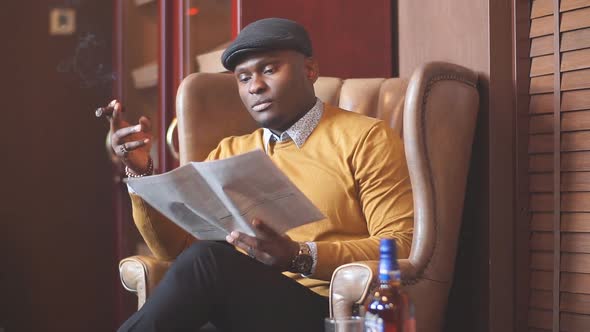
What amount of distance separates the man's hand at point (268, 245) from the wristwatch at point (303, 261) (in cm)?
1

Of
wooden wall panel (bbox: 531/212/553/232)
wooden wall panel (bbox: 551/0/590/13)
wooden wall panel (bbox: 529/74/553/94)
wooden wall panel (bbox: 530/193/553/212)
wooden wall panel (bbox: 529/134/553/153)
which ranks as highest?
wooden wall panel (bbox: 551/0/590/13)

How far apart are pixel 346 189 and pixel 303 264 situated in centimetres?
26

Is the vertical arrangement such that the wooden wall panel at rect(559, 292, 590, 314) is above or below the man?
below

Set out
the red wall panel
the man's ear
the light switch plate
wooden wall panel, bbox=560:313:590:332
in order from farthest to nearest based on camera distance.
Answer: the light switch plate
the red wall panel
the man's ear
wooden wall panel, bbox=560:313:590:332

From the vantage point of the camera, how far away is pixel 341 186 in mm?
1802

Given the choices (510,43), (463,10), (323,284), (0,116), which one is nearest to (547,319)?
(323,284)

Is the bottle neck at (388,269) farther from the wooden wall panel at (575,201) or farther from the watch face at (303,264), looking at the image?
the wooden wall panel at (575,201)

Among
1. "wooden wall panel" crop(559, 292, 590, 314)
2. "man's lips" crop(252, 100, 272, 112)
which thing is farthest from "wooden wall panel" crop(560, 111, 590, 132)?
"man's lips" crop(252, 100, 272, 112)

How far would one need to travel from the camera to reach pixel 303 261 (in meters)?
1.59

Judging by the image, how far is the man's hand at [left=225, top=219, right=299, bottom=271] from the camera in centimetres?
151

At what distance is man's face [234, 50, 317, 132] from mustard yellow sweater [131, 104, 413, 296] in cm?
8

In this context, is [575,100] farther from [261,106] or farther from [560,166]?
[261,106]

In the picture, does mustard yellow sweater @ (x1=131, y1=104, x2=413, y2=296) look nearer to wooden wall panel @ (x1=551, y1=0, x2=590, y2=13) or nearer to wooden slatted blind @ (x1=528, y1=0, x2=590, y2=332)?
wooden slatted blind @ (x1=528, y1=0, x2=590, y2=332)

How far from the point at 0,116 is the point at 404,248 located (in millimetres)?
1932
